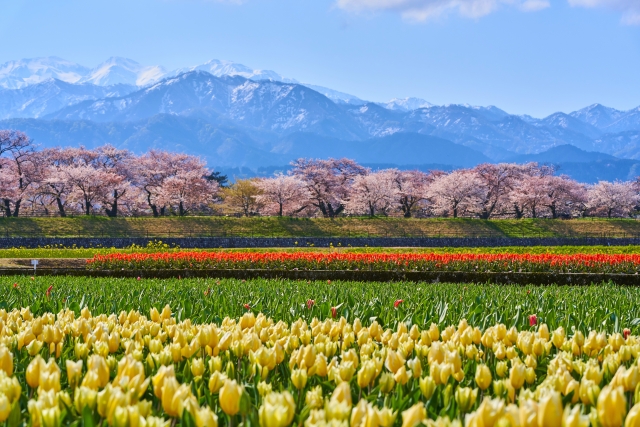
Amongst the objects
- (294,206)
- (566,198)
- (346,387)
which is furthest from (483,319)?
(566,198)

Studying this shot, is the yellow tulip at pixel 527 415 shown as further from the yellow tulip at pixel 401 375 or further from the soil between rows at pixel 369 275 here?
the soil between rows at pixel 369 275

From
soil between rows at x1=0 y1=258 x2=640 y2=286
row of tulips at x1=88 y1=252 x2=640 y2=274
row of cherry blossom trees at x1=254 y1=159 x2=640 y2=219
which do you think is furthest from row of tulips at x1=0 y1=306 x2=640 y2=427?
row of cherry blossom trees at x1=254 y1=159 x2=640 y2=219

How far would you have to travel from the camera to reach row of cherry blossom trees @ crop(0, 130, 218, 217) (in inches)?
1948

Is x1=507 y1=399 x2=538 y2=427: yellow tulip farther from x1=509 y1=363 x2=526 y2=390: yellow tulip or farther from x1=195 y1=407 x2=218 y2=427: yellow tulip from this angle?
x1=195 y1=407 x2=218 y2=427: yellow tulip

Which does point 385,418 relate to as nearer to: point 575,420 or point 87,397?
point 575,420

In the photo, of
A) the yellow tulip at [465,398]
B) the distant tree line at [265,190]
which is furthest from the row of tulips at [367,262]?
the distant tree line at [265,190]

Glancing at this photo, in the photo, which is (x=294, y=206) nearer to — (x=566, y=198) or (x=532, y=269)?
(x=566, y=198)

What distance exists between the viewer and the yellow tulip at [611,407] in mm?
1941

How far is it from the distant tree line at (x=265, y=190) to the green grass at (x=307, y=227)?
6.66 meters

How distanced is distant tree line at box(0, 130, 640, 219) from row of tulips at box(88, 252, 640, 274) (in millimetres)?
35898

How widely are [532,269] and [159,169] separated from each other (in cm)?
4659

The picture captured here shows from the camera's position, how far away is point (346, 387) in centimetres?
211

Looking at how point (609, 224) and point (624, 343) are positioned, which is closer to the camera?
point (624, 343)

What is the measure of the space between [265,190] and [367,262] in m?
40.4
